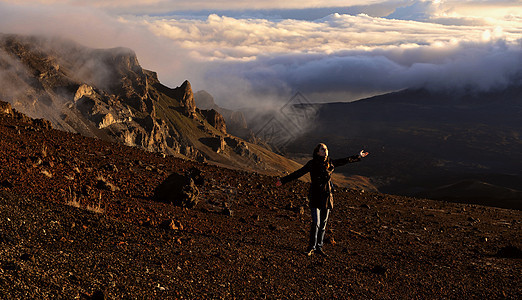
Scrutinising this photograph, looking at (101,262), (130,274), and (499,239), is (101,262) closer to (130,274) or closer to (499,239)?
(130,274)

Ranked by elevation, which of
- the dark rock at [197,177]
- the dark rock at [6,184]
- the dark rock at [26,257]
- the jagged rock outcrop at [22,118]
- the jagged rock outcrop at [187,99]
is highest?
the dark rock at [26,257]

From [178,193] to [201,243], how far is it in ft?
12.5

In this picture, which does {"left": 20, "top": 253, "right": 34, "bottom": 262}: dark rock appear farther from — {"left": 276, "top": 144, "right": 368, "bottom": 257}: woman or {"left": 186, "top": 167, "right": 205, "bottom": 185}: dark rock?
{"left": 186, "top": 167, "right": 205, "bottom": 185}: dark rock

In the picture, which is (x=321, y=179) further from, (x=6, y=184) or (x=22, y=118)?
(x=22, y=118)

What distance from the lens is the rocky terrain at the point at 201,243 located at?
223 inches

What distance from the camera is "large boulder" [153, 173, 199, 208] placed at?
1204 cm

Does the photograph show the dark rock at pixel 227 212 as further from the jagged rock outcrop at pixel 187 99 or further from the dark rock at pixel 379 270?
the jagged rock outcrop at pixel 187 99

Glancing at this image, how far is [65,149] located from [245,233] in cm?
951

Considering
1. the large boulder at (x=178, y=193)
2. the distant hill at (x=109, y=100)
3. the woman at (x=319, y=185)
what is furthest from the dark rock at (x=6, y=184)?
the distant hill at (x=109, y=100)

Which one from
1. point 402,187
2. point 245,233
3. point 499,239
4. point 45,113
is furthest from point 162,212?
point 402,187

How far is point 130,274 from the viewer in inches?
229

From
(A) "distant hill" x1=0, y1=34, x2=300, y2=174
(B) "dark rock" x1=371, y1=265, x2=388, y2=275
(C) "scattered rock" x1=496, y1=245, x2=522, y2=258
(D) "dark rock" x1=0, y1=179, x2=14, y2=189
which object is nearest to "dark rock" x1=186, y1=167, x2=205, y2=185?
(D) "dark rock" x1=0, y1=179, x2=14, y2=189

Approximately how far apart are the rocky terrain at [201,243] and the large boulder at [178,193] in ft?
1.28

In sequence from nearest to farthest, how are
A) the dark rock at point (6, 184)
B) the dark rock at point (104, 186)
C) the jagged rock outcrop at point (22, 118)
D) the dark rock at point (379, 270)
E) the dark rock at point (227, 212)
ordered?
the dark rock at point (6, 184) < the dark rock at point (379, 270) < the dark rock at point (104, 186) < the dark rock at point (227, 212) < the jagged rock outcrop at point (22, 118)
